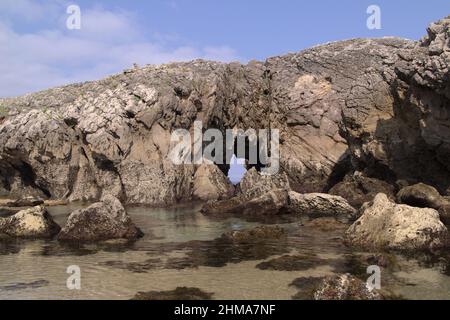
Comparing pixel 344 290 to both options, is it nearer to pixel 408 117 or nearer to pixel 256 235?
pixel 256 235

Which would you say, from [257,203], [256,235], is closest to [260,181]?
[257,203]

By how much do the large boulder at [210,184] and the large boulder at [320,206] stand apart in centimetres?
1486

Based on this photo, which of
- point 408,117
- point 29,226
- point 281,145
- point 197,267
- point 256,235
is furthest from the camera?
point 281,145

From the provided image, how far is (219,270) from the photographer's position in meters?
18.9

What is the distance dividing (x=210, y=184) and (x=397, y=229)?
31.3 metres

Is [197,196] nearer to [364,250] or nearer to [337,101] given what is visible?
[337,101]

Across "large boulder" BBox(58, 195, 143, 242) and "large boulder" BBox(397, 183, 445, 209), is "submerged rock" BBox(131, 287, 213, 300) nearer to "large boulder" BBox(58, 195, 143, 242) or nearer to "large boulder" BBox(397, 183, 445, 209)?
"large boulder" BBox(58, 195, 143, 242)

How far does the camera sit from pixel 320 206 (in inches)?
1431

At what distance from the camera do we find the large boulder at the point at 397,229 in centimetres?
2220

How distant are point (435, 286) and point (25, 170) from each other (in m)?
53.7

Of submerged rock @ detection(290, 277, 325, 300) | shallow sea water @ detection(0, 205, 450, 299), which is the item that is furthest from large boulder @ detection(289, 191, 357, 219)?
submerged rock @ detection(290, 277, 325, 300)

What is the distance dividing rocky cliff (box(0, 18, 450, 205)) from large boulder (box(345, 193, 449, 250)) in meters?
13.9

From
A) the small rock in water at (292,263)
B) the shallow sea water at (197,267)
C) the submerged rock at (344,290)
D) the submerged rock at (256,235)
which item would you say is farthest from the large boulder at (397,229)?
the submerged rock at (344,290)
